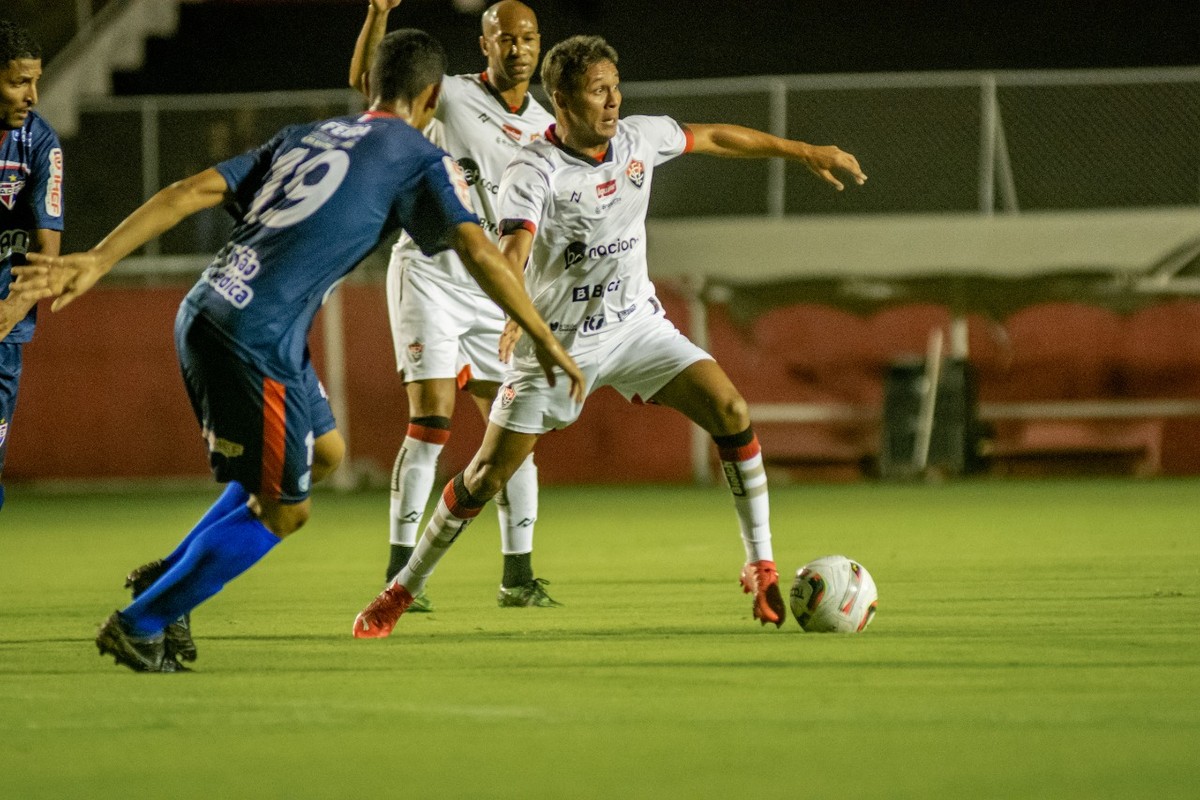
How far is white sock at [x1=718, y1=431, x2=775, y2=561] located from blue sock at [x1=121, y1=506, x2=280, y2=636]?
6.81ft

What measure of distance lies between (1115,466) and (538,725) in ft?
43.0

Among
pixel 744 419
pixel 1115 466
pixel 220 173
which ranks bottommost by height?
pixel 1115 466

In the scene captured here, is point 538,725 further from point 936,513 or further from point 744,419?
point 936,513

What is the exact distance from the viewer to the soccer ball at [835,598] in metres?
6.67

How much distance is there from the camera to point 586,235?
285 inches

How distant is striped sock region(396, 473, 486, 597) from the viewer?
6.99 meters

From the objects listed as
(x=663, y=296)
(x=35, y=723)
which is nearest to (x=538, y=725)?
(x=35, y=723)

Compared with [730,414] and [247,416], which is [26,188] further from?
[730,414]

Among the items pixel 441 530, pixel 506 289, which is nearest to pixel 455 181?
pixel 506 289

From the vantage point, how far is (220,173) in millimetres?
5797

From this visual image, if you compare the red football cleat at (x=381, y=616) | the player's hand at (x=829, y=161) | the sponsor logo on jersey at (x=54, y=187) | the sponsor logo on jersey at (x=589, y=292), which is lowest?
the red football cleat at (x=381, y=616)

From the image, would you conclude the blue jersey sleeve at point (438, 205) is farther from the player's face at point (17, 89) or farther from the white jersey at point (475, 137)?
the white jersey at point (475, 137)

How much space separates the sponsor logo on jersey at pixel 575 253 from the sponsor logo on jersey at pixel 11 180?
2142 millimetres

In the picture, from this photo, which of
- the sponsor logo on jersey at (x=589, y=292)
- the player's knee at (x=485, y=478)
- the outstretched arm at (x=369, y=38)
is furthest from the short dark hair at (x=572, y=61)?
the player's knee at (x=485, y=478)
